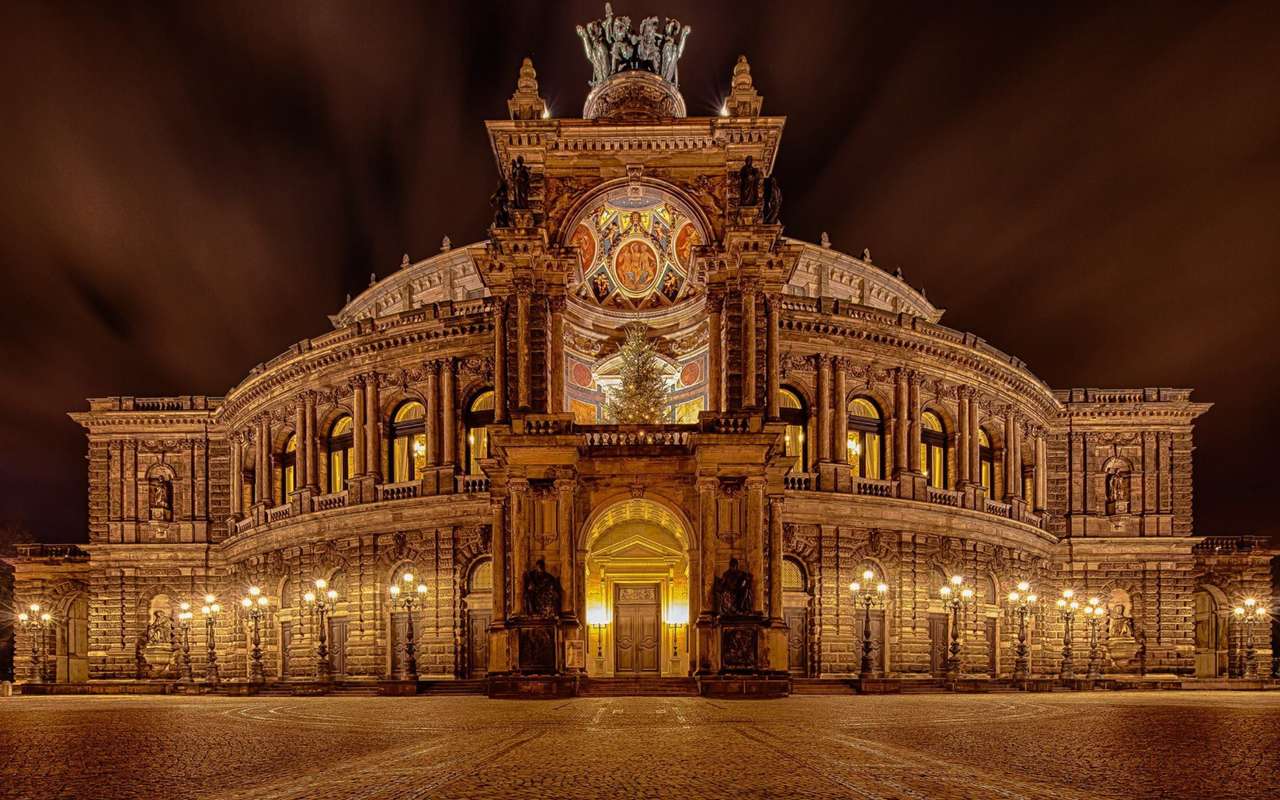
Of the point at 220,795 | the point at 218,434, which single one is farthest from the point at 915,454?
the point at 220,795

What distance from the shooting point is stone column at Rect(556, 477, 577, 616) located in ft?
86.8

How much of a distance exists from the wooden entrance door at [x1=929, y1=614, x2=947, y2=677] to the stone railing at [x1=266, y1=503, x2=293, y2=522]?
2624 centimetres

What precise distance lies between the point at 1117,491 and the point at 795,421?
19.0m

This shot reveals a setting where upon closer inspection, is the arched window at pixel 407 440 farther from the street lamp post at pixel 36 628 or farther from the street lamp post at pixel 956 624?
the street lamp post at pixel 36 628

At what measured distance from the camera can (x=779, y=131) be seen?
29250mm

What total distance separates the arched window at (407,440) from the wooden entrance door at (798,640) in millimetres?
15614

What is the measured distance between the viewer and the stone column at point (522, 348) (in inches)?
1101

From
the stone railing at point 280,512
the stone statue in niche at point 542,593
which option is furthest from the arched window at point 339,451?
the stone statue in niche at point 542,593

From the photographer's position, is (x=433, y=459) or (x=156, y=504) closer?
(x=433, y=459)

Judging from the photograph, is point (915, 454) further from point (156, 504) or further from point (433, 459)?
point (156, 504)

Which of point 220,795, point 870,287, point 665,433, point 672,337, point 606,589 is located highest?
point 870,287

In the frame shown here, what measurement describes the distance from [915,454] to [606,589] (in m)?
14.5

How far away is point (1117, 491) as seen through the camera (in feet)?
156

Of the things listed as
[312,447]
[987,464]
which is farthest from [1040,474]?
[312,447]
